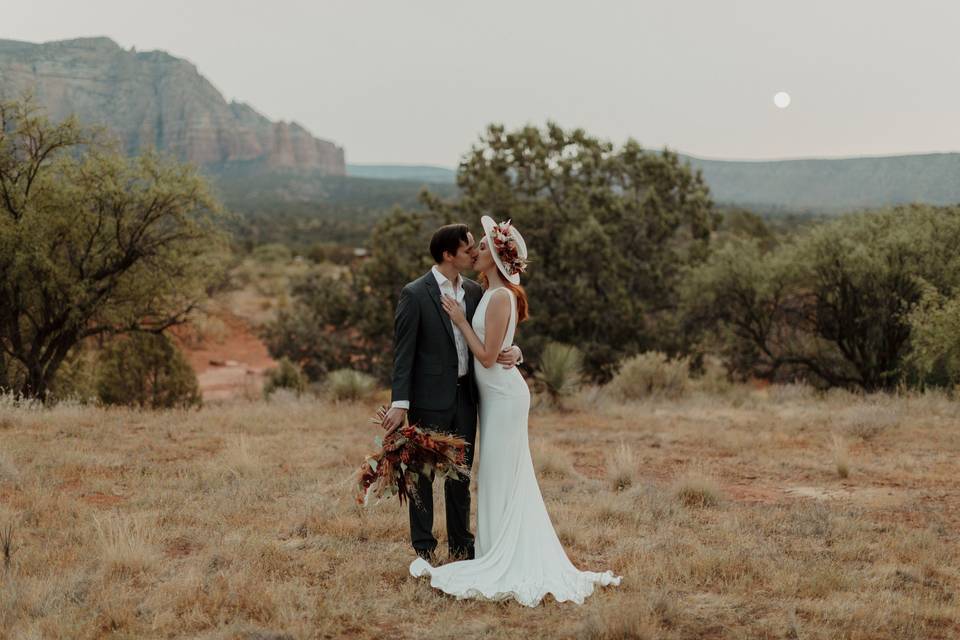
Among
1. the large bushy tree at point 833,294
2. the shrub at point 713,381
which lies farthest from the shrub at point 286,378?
the large bushy tree at point 833,294

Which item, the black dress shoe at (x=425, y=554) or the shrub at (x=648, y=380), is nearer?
the black dress shoe at (x=425, y=554)

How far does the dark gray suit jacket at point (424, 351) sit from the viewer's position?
543cm

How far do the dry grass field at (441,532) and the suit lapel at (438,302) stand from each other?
70.1 inches

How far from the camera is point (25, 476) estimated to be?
8.33 meters

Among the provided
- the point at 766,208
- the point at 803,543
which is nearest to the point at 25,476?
the point at 803,543

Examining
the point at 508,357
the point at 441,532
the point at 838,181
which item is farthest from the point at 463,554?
the point at 838,181

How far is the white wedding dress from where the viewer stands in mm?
5383

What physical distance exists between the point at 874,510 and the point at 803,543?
1724 mm

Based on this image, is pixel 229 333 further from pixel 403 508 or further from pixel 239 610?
pixel 239 610

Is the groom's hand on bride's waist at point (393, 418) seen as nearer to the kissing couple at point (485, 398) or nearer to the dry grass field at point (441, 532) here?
the kissing couple at point (485, 398)

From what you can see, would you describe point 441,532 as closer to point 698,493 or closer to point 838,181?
point 698,493

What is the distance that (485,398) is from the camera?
5.69 m

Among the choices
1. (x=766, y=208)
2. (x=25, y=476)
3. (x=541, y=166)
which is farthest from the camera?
(x=766, y=208)

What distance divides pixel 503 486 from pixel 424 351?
110cm
